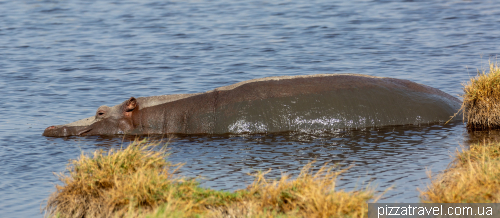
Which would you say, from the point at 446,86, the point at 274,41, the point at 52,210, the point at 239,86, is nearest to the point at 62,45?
the point at 274,41

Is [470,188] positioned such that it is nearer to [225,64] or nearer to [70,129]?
[70,129]

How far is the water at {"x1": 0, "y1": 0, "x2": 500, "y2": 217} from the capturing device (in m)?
8.44

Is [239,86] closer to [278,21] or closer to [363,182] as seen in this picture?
[363,182]

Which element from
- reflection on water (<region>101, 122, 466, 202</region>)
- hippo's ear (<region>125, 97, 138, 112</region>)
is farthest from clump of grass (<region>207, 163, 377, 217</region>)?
hippo's ear (<region>125, 97, 138, 112</region>)

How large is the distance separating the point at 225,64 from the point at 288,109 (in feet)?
20.1

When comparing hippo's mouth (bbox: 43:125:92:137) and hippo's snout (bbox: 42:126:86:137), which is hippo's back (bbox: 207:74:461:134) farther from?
hippo's snout (bbox: 42:126:86:137)

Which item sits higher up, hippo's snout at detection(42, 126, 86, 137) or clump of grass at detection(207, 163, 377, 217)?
hippo's snout at detection(42, 126, 86, 137)

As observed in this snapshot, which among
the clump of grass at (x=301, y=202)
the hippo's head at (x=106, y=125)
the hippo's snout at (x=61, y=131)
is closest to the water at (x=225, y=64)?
the hippo's snout at (x=61, y=131)

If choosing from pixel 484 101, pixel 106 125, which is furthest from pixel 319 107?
pixel 106 125

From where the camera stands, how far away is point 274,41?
18578 mm

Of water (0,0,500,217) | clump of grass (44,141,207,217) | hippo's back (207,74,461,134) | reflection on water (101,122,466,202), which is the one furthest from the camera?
hippo's back (207,74,461,134)

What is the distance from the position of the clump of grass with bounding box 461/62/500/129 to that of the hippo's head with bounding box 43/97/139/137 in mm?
5376

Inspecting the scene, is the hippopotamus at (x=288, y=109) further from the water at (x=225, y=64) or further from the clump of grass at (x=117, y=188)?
the clump of grass at (x=117, y=188)

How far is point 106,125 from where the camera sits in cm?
1075
